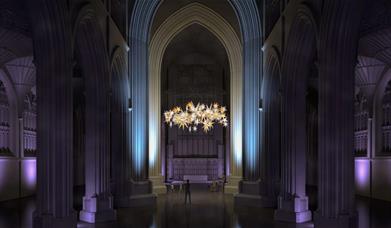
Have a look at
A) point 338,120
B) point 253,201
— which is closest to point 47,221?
point 338,120

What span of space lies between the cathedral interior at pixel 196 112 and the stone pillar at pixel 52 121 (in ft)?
0.08

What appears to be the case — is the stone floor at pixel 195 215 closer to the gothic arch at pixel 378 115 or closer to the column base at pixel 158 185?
the gothic arch at pixel 378 115

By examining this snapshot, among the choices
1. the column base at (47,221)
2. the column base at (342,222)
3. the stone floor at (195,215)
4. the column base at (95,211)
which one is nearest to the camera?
the column base at (47,221)

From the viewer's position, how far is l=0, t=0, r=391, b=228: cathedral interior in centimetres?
993

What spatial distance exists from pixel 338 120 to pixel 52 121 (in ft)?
20.0

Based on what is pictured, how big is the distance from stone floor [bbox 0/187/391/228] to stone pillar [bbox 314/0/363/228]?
3043mm

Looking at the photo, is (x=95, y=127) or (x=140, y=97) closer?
(x=95, y=127)

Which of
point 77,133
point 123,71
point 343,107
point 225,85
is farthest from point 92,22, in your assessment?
point 225,85

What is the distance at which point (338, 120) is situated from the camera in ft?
32.8

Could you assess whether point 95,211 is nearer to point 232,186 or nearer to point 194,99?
point 232,186

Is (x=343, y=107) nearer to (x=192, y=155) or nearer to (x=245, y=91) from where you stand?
(x=245, y=91)

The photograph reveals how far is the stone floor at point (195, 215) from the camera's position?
1324cm

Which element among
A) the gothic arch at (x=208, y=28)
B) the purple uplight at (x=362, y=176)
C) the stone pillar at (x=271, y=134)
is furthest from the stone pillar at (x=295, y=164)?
the gothic arch at (x=208, y=28)

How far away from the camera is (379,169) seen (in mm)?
19875
